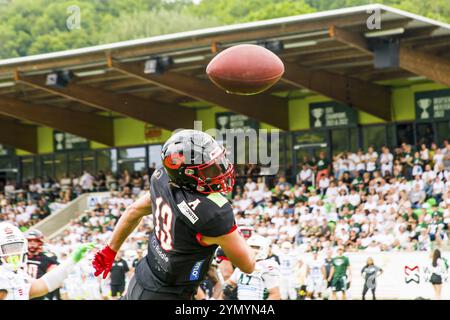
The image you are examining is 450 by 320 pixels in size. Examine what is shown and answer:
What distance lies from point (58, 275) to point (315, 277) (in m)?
10.4

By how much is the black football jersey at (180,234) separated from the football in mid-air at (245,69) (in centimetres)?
153

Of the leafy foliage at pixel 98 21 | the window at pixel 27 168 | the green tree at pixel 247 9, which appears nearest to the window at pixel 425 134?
the window at pixel 27 168

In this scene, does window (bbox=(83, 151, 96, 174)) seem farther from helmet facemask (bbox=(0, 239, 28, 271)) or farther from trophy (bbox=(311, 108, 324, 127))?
helmet facemask (bbox=(0, 239, 28, 271))

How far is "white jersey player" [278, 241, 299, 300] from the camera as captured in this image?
1541 cm

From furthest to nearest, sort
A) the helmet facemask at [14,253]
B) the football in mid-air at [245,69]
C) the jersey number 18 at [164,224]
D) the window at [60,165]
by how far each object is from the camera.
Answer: the window at [60,165]
the football in mid-air at [245,69]
the helmet facemask at [14,253]
the jersey number 18 at [164,224]

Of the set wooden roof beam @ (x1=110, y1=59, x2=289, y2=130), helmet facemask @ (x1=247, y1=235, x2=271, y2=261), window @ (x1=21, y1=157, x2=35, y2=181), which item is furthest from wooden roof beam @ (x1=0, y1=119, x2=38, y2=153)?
helmet facemask @ (x1=247, y1=235, x2=271, y2=261)

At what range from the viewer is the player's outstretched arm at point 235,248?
4.50 m

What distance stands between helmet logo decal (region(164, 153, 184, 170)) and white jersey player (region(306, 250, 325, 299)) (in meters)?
11.1

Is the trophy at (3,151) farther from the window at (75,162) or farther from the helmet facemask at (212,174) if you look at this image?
the helmet facemask at (212,174)

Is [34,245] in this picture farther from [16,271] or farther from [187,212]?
[187,212]

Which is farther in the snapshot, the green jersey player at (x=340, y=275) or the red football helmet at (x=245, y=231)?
the green jersey player at (x=340, y=275)
